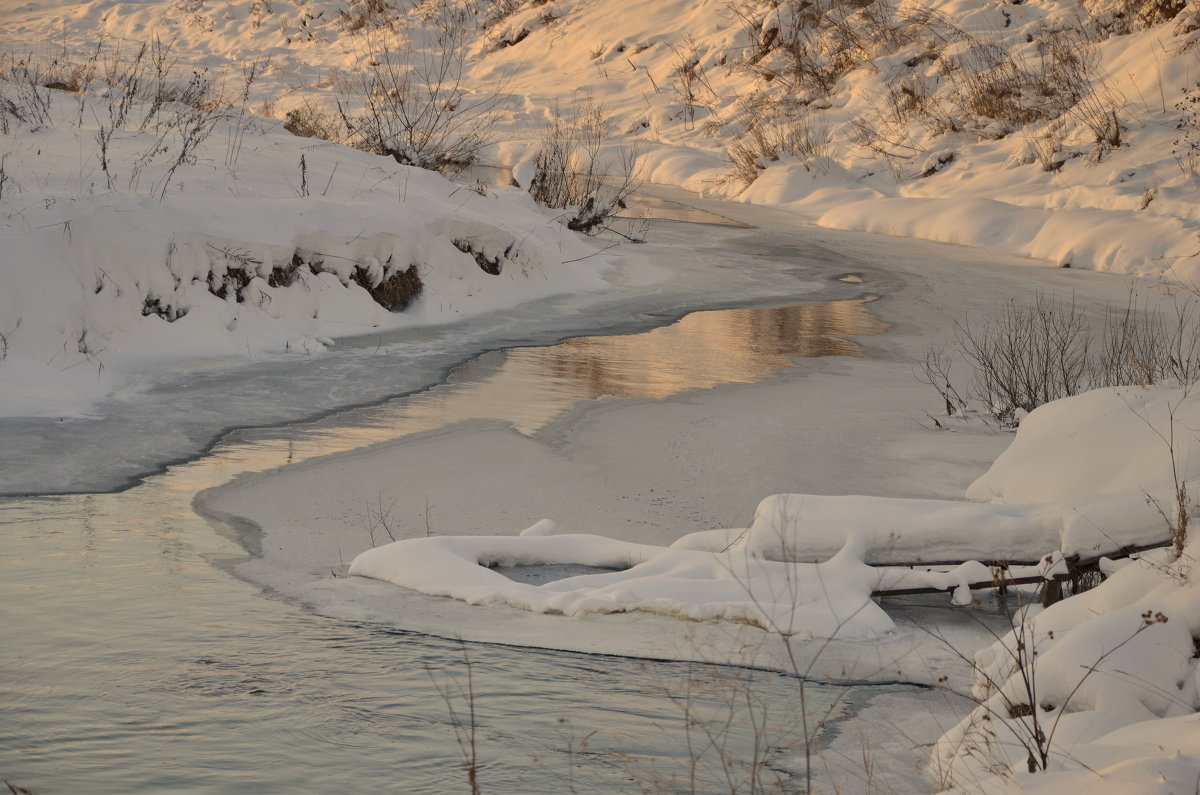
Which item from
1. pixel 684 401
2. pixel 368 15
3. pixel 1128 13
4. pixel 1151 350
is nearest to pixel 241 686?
pixel 684 401

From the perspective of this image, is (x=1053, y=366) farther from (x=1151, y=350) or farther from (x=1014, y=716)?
(x=1014, y=716)

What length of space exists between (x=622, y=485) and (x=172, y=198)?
4888 millimetres

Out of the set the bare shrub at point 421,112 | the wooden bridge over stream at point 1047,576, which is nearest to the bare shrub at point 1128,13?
the bare shrub at point 421,112

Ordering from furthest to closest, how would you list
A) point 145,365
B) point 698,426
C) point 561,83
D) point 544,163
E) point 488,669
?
point 561,83, point 544,163, point 145,365, point 698,426, point 488,669

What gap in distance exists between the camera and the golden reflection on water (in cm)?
700

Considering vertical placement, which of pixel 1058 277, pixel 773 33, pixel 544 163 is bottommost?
pixel 1058 277

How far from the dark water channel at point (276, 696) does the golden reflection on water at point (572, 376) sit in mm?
1251

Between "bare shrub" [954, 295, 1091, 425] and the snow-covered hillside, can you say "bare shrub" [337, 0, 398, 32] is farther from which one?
"bare shrub" [954, 295, 1091, 425]

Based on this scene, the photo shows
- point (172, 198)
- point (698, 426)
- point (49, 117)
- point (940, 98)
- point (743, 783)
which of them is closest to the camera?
point (743, 783)

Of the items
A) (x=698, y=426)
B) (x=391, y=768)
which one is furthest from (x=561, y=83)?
(x=391, y=768)

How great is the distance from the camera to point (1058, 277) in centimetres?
1327

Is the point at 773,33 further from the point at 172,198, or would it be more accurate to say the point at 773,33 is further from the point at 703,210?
the point at 172,198

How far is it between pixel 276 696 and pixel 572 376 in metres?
5.17

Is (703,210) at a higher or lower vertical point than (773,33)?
lower
